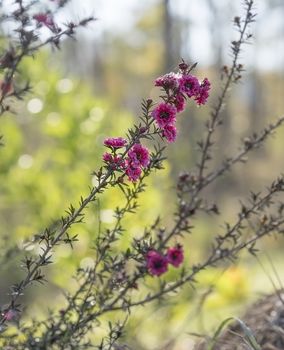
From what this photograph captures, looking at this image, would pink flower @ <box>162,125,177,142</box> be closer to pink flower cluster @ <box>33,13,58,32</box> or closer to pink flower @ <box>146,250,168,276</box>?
pink flower cluster @ <box>33,13,58,32</box>

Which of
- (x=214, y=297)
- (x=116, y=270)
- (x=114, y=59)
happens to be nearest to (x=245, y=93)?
(x=114, y=59)

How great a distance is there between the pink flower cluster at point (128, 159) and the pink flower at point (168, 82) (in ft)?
0.62

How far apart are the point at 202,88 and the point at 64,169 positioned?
16.3 ft

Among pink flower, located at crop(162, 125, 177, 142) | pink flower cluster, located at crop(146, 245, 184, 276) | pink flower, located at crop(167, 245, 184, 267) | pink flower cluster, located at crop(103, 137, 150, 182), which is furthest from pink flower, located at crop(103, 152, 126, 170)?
pink flower, located at crop(167, 245, 184, 267)

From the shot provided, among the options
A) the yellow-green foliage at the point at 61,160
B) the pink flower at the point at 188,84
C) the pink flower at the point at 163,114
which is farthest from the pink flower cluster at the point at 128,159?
the yellow-green foliage at the point at 61,160

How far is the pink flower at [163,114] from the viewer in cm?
183

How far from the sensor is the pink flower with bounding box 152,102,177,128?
183 cm

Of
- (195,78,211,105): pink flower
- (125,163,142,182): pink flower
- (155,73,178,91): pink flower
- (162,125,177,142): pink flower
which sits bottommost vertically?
(125,163,142,182): pink flower

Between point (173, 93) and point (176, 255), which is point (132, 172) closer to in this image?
point (173, 93)

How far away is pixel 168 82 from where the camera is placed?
1828 millimetres

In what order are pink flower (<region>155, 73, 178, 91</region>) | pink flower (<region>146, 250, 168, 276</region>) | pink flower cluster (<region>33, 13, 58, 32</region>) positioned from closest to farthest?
pink flower (<region>155, 73, 178, 91</region>), pink flower cluster (<region>33, 13, 58, 32</region>), pink flower (<region>146, 250, 168, 276</region>)

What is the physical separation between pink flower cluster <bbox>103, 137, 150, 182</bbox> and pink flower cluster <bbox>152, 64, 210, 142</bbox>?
0.10 meters

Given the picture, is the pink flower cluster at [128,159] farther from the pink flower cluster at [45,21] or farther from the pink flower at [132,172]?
the pink flower cluster at [45,21]

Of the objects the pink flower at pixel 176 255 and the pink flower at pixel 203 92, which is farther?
the pink flower at pixel 176 255
